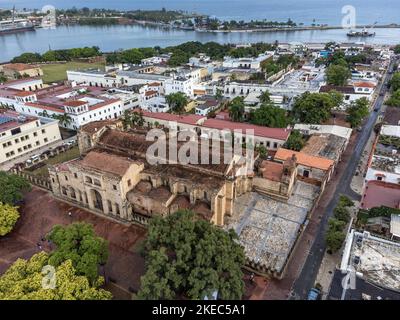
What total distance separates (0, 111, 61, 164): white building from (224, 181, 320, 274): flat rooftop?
45.9 meters

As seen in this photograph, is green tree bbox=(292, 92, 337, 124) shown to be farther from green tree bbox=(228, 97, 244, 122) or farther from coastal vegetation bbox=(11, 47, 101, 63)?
coastal vegetation bbox=(11, 47, 101, 63)

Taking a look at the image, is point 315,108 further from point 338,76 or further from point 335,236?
point 335,236

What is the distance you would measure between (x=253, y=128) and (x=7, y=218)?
46.8 m

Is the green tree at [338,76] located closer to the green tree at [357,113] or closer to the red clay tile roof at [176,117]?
the green tree at [357,113]

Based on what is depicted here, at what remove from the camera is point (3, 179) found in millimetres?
43906

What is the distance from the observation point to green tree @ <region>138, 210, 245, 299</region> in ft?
86.3

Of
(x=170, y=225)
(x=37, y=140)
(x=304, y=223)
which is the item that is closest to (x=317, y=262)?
(x=304, y=223)

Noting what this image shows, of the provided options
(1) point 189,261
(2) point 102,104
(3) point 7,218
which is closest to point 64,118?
(2) point 102,104

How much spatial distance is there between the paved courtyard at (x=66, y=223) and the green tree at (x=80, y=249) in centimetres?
421

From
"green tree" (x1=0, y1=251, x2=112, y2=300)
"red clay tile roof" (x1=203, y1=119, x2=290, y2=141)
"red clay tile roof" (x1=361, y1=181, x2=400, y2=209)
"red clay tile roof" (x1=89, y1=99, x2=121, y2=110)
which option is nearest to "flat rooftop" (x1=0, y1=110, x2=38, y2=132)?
"red clay tile roof" (x1=89, y1=99, x2=121, y2=110)

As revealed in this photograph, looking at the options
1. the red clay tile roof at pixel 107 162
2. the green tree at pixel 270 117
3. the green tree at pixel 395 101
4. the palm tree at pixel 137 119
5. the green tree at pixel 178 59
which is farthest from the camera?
the green tree at pixel 178 59

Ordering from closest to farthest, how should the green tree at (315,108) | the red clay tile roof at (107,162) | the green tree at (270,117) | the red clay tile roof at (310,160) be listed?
the red clay tile roof at (107,162), the red clay tile roof at (310,160), the green tree at (270,117), the green tree at (315,108)

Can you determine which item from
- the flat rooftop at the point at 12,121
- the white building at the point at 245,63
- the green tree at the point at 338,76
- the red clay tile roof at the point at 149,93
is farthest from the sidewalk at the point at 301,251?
the white building at the point at 245,63

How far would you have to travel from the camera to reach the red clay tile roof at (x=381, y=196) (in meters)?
41.5
